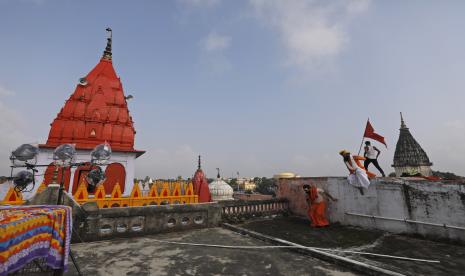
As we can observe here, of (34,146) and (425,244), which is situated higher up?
(34,146)

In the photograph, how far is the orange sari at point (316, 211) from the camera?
31.9 feet

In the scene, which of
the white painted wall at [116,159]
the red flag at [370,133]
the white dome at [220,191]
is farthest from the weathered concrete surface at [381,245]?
the white painted wall at [116,159]

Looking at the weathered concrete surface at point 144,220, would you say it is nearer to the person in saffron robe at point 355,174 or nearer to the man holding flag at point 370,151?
the person in saffron robe at point 355,174

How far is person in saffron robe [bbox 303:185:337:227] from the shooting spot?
9.75 m

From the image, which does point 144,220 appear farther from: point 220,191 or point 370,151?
point 220,191

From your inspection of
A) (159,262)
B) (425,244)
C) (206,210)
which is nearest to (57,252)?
(159,262)

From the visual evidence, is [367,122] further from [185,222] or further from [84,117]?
[84,117]

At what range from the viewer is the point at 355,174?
9.14 meters

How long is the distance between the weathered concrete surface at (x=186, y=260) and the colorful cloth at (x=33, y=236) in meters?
1.66

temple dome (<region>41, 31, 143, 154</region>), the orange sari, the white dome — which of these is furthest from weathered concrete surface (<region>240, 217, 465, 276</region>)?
temple dome (<region>41, 31, 143, 154</region>)

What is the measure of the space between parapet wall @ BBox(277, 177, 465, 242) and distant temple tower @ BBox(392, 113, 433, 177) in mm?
38636

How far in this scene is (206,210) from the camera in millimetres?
9109

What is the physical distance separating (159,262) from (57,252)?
7.73 feet

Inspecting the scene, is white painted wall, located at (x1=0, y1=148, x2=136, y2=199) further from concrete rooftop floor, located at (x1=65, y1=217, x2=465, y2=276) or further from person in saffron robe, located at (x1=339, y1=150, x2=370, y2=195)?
person in saffron robe, located at (x1=339, y1=150, x2=370, y2=195)
